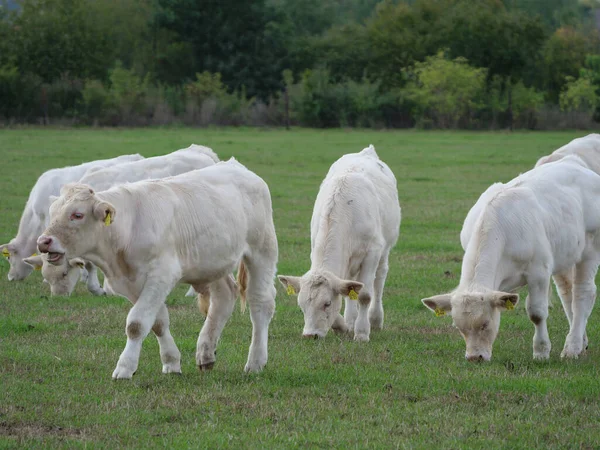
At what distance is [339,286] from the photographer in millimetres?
9430

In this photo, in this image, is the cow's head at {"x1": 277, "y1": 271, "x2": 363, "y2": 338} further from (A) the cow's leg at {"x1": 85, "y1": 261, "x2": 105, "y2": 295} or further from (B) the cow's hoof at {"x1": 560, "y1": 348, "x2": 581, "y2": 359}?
(A) the cow's leg at {"x1": 85, "y1": 261, "x2": 105, "y2": 295}

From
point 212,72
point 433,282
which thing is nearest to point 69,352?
point 433,282

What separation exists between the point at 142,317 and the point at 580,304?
171 inches

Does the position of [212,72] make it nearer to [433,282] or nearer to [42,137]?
[42,137]

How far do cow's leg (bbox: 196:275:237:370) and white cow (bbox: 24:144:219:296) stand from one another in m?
4.37

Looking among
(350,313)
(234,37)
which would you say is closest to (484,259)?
(350,313)

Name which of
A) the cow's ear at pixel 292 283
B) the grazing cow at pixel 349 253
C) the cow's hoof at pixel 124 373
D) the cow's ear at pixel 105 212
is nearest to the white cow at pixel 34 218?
the grazing cow at pixel 349 253

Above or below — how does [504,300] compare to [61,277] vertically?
above

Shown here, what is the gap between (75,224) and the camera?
24.2ft

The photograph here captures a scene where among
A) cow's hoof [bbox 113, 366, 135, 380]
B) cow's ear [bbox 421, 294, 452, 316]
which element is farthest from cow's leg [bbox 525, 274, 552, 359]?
cow's hoof [bbox 113, 366, 135, 380]

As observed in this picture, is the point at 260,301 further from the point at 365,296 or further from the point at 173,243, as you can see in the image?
the point at 365,296

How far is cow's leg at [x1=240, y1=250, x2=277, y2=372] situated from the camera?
8.34 meters

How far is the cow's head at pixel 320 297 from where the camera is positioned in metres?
9.38

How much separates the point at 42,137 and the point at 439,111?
85.8ft
